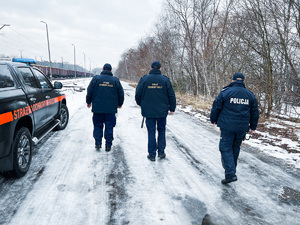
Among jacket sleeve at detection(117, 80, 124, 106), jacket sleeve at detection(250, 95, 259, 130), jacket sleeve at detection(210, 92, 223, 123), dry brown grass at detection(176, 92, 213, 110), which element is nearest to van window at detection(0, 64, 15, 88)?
jacket sleeve at detection(117, 80, 124, 106)

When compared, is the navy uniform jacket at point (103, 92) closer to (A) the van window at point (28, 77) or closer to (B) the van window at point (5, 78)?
(A) the van window at point (28, 77)

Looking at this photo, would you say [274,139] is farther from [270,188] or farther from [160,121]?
[160,121]

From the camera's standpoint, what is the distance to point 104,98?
4.45m

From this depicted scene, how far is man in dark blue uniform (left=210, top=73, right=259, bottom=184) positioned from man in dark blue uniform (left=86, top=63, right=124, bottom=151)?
2210 millimetres

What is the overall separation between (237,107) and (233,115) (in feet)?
0.45

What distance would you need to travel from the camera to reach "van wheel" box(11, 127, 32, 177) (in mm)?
3094

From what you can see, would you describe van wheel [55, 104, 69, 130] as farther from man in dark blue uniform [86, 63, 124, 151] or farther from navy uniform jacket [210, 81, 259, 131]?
navy uniform jacket [210, 81, 259, 131]

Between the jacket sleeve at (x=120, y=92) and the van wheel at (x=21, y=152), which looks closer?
the van wheel at (x=21, y=152)

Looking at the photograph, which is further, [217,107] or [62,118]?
[62,118]

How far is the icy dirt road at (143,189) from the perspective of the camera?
8.12 ft

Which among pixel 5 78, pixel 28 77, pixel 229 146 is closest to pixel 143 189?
pixel 229 146

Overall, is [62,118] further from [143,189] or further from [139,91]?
[143,189]

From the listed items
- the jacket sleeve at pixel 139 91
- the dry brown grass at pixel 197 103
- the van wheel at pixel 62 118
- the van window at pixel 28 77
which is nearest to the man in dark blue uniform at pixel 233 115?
the jacket sleeve at pixel 139 91

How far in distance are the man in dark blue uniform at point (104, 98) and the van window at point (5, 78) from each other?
4.69ft
